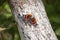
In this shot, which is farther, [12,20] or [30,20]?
[12,20]

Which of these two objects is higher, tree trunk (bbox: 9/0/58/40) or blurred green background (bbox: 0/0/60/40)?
tree trunk (bbox: 9/0/58/40)

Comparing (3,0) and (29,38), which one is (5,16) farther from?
(29,38)

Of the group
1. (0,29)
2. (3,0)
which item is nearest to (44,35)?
(0,29)

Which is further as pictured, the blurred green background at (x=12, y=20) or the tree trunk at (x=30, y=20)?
the blurred green background at (x=12, y=20)

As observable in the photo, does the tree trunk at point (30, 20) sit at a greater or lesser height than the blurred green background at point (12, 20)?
greater

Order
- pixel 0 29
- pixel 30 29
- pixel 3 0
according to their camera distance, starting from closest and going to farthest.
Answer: pixel 30 29, pixel 0 29, pixel 3 0
